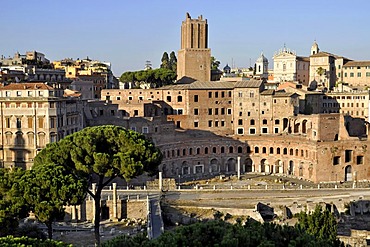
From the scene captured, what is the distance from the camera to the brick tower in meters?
67.8

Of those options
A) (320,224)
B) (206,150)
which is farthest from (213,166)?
(320,224)

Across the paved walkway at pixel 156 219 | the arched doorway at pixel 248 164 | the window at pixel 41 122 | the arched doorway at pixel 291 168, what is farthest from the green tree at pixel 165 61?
the paved walkway at pixel 156 219

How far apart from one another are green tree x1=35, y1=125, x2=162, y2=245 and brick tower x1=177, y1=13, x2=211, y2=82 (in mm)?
36158

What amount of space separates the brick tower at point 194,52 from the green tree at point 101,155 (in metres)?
36.2

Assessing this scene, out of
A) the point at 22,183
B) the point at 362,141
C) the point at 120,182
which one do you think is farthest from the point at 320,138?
the point at 22,183

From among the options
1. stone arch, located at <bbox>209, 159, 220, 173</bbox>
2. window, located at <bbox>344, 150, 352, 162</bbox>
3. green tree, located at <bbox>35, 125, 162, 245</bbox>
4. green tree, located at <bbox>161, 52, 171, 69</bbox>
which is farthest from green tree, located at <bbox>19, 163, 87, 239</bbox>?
green tree, located at <bbox>161, 52, 171, 69</bbox>

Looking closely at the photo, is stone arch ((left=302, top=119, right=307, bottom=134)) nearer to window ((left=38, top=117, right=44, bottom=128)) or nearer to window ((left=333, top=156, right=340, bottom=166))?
window ((left=333, top=156, right=340, bottom=166))

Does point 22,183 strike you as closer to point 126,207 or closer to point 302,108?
point 126,207

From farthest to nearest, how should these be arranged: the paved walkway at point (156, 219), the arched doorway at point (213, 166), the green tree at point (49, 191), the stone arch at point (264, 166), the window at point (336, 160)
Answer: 1. the stone arch at point (264, 166)
2. the arched doorway at point (213, 166)
3. the window at point (336, 160)
4. the paved walkway at point (156, 219)
5. the green tree at point (49, 191)

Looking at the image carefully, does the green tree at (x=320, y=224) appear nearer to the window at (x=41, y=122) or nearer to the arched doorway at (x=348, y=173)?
the window at (x=41, y=122)

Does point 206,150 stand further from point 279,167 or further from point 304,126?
point 304,126

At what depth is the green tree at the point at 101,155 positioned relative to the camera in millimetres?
30781

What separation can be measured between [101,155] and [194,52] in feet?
129

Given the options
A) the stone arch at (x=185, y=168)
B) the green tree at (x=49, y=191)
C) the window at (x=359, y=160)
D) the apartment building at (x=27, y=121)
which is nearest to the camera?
the green tree at (x=49, y=191)
